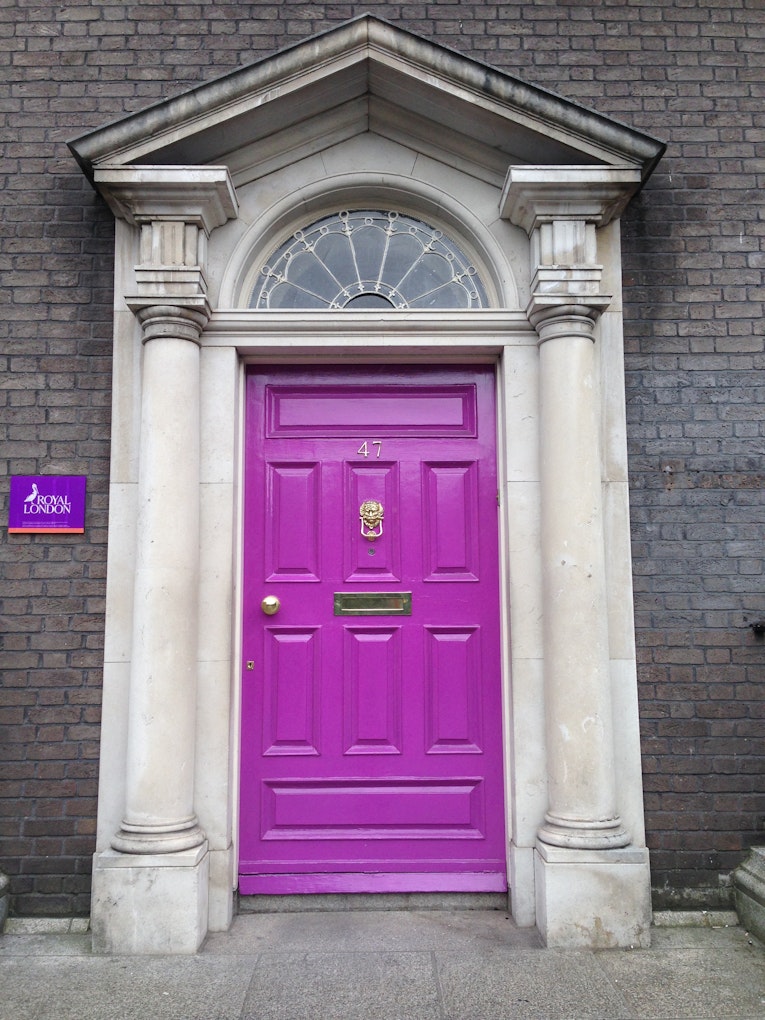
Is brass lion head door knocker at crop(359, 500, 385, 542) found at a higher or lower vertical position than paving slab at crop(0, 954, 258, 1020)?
higher

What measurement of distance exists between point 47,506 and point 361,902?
233 cm

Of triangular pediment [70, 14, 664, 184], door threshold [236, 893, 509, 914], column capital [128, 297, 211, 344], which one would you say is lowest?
door threshold [236, 893, 509, 914]

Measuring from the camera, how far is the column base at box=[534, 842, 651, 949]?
3.15m

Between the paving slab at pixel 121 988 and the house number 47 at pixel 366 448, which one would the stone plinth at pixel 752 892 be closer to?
the paving slab at pixel 121 988

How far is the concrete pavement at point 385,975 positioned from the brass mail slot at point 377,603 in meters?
1.35

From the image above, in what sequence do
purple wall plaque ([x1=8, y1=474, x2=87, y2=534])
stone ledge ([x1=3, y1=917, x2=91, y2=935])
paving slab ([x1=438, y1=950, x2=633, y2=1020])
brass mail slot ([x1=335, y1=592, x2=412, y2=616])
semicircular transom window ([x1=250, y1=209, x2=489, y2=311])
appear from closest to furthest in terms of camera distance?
paving slab ([x1=438, y1=950, x2=633, y2=1020])
stone ledge ([x1=3, y1=917, x2=91, y2=935])
purple wall plaque ([x1=8, y1=474, x2=87, y2=534])
brass mail slot ([x1=335, y1=592, x2=412, y2=616])
semicircular transom window ([x1=250, y1=209, x2=489, y2=311])

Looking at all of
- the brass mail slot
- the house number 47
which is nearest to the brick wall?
the brass mail slot

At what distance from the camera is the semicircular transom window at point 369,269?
3842 mm

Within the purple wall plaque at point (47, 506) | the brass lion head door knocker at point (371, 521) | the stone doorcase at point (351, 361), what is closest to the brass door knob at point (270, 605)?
the stone doorcase at point (351, 361)

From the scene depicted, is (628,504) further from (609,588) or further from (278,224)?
(278,224)

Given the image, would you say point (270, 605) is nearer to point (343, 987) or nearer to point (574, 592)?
point (574, 592)

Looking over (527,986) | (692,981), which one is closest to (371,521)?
(527,986)

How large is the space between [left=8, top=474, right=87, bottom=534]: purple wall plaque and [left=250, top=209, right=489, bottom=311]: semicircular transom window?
4.17 feet

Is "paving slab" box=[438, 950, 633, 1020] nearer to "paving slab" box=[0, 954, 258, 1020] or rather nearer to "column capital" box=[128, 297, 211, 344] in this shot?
"paving slab" box=[0, 954, 258, 1020]
